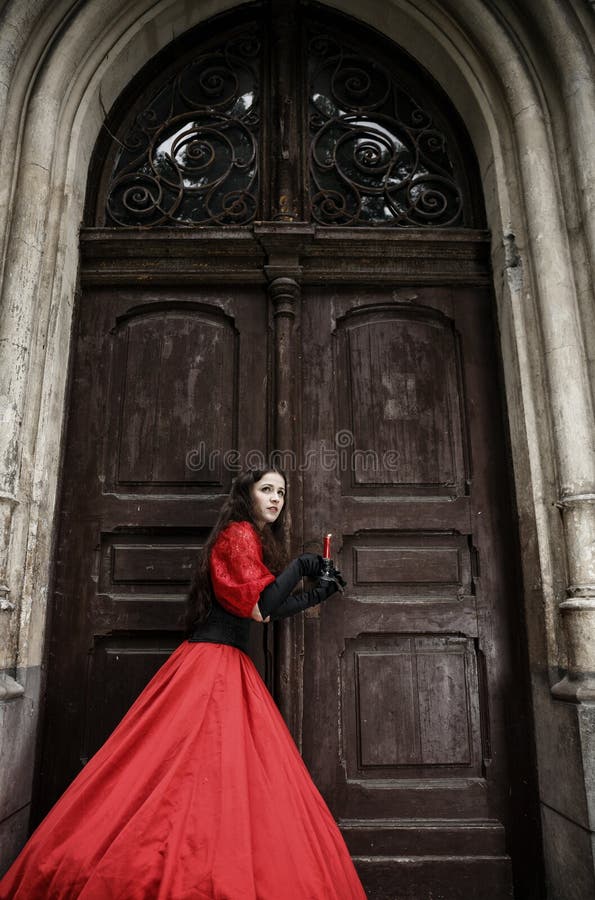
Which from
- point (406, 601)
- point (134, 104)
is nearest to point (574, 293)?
point (406, 601)

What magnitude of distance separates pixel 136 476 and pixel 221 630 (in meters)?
1.07

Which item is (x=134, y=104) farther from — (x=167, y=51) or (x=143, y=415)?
(x=143, y=415)

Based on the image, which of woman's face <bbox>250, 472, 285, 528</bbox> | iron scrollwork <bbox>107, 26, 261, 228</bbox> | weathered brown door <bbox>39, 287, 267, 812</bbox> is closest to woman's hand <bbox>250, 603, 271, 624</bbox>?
woman's face <bbox>250, 472, 285, 528</bbox>

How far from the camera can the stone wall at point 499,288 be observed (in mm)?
2777

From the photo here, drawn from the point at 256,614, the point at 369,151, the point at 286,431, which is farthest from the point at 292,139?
the point at 256,614

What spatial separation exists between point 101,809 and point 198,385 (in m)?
2.08

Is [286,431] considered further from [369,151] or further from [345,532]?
[369,151]

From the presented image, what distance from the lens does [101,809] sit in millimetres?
2199

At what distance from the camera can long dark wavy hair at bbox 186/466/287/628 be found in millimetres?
2781

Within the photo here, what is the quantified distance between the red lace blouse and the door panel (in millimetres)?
633

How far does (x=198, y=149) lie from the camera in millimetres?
3963

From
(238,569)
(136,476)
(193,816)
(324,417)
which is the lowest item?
(193,816)

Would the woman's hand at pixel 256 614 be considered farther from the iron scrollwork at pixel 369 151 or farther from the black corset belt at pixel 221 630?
the iron scrollwork at pixel 369 151

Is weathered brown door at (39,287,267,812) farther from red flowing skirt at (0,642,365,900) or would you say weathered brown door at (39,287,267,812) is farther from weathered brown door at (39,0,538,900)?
red flowing skirt at (0,642,365,900)
